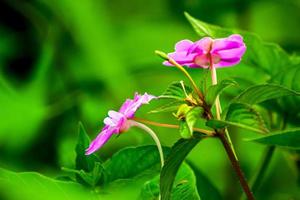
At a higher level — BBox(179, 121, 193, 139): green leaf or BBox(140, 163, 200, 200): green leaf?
BBox(179, 121, 193, 139): green leaf

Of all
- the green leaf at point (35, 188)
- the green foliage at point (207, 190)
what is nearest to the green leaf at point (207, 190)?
the green foliage at point (207, 190)

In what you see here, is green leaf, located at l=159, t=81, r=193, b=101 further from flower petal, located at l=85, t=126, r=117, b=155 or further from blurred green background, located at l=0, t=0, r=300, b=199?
blurred green background, located at l=0, t=0, r=300, b=199

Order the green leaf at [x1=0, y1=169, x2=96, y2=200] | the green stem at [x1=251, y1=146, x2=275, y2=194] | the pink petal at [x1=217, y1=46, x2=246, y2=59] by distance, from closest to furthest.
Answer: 1. the green leaf at [x1=0, y1=169, x2=96, y2=200]
2. the pink petal at [x1=217, y1=46, x2=246, y2=59]
3. the green stem at [x1=251, y1=146, x2=275, y2=194]

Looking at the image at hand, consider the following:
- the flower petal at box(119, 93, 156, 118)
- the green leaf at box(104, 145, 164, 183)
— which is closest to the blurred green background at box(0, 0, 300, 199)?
the green leaf at box(104, 145, 164, 183)

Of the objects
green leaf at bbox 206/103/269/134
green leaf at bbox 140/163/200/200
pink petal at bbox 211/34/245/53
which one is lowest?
green leaf at bbox 140/163/200/200

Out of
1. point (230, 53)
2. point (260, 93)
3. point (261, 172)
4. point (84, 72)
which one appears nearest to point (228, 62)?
point (230, 53)

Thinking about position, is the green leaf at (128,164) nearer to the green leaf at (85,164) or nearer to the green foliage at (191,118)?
the green leaf at (85,164)

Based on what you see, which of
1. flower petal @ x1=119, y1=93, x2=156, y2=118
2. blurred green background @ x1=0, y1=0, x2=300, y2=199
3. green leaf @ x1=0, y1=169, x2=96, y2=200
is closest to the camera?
green leaf @ x1=0, y1=169, x2=96, y2=200

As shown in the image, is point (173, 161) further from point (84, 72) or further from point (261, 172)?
point (84, 72)
